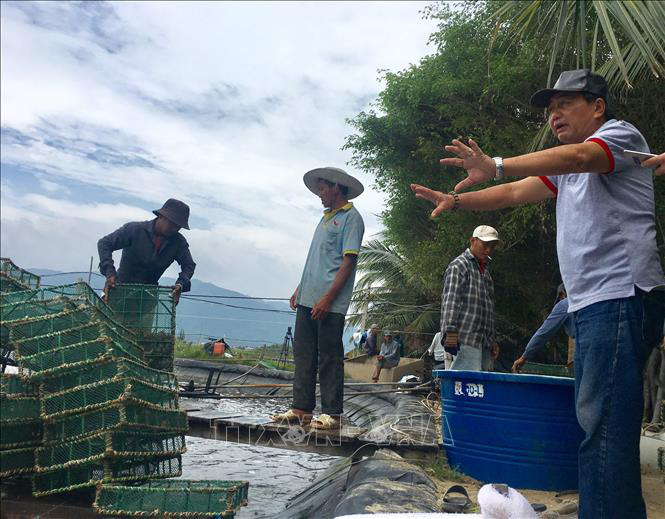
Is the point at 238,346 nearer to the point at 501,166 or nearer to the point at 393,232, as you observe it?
the point at 393,232

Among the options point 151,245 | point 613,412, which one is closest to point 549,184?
point 613,412

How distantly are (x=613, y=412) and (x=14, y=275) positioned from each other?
5.41 meters

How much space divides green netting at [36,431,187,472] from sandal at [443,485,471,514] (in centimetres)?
193

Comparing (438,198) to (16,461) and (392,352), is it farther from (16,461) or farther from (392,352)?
(392,352)

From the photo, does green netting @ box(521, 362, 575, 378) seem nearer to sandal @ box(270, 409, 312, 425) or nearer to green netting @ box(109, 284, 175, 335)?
sandal @ box(270, 409, 312, 425)

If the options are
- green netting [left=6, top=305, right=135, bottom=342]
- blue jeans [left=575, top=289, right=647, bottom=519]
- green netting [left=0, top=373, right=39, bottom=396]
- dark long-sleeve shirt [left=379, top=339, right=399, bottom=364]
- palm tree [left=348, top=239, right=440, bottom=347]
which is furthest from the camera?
palm tree [left=348, top=239, right=440, bottom=347]

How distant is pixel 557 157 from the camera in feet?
6.14

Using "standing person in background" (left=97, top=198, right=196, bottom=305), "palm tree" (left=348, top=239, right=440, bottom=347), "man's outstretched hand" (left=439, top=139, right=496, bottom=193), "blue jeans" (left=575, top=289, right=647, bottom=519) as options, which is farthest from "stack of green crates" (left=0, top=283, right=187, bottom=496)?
"palm tree" (left=348, top=239, right=440, bottom=347)

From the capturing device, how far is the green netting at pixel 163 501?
3.42 meters

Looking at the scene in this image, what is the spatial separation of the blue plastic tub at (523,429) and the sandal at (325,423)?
3.56 ft

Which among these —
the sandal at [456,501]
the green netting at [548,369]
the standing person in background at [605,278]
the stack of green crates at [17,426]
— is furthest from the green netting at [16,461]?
the green netting at [548,369]

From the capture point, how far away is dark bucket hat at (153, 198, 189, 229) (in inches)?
224

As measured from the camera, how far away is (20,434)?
3941 millimetres

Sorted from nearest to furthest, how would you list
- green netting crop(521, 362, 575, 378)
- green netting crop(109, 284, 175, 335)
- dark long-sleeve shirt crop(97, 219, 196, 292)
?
1. green netting crop(109, 284, 175, 335)
2. dark long-sleeve shirt crop(97, 219, 196, 292)
3. green netting crop(521, 362, 575, 378)
